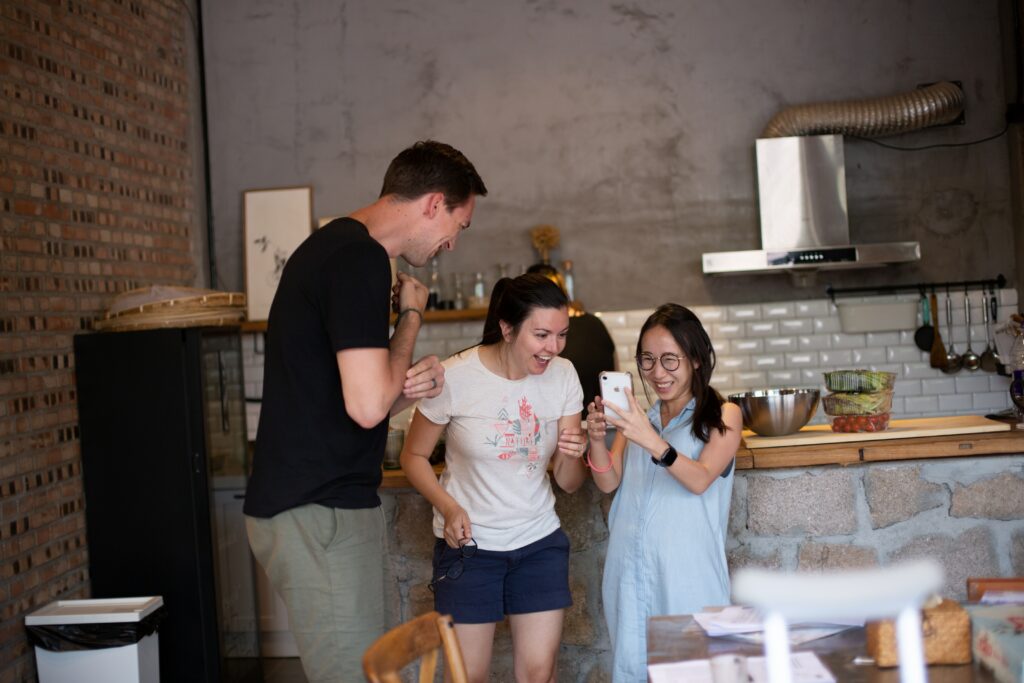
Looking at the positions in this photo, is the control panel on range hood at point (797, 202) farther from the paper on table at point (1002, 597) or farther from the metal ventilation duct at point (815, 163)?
the paper on table at point (1002, 597)

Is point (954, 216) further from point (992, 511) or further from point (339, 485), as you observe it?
point (339, 485)

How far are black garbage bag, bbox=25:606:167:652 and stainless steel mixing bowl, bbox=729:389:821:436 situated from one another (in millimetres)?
2354

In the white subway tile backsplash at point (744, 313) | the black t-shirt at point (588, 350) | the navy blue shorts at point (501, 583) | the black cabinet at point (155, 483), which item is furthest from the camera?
the white subway tile backsplash at point (744, 313)

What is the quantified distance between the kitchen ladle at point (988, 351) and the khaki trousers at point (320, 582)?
178 inches

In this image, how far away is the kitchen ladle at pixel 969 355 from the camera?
5.70 meters

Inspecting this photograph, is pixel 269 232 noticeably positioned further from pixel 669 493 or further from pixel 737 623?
pixel 737 623

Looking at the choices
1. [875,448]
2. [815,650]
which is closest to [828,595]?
[815,650]

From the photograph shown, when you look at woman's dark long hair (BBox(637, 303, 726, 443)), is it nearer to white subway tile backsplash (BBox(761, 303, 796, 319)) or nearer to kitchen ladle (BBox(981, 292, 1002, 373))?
white subway tile backsplash (BBox(761, 303, 796, 319))

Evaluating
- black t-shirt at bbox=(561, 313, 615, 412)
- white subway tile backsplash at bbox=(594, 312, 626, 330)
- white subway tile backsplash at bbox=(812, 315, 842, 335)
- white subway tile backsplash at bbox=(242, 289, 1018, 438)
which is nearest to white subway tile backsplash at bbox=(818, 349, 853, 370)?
white subway tile backsplash at bbox=(242, 289, 1018, 438)

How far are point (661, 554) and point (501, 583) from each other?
0.45 m

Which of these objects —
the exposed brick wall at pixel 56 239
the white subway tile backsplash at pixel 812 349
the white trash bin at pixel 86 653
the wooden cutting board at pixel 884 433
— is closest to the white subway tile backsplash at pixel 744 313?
the white subway tile backsplash at pixel 812 349

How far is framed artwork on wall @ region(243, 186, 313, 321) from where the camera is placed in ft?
19.9

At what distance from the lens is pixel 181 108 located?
5688 mm

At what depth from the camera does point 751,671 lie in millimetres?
1763
